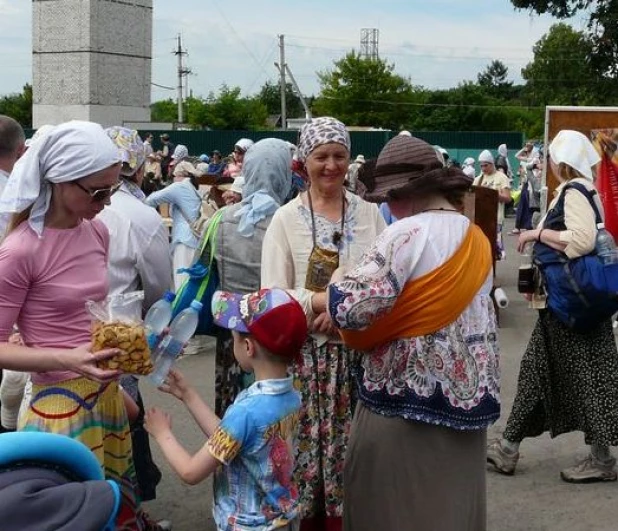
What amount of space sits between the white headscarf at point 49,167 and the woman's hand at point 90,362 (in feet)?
1.44

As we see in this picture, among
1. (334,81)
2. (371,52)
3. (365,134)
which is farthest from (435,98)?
(365,134)

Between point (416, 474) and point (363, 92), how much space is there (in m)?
68.4

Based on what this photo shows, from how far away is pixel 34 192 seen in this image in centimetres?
309

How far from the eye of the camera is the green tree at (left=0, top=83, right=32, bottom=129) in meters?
60.5

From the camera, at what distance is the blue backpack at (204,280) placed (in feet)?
14.4

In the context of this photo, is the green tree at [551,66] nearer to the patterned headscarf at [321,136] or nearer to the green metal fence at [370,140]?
the green metal fence at [370,140]

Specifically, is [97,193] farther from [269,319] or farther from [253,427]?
[253,427]

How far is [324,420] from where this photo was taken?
4.16 metres

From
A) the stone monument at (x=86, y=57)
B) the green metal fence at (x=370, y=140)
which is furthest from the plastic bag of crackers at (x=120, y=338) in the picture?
the green metal fence at (x=370, y=140)

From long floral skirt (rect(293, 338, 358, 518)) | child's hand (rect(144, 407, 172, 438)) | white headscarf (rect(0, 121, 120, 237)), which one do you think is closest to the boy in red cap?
child's hand (rect(144, 407, 172, 438))

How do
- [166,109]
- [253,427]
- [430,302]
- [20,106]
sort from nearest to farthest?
1. [253,427]
2. [430,302]
3. [20,106]
4. [166,109]

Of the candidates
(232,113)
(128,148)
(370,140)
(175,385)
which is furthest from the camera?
(232,113)

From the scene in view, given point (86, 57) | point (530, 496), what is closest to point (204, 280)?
point (530, 496)

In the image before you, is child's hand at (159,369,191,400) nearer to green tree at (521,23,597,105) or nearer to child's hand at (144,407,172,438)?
child's hand at (144,407,172,438)
